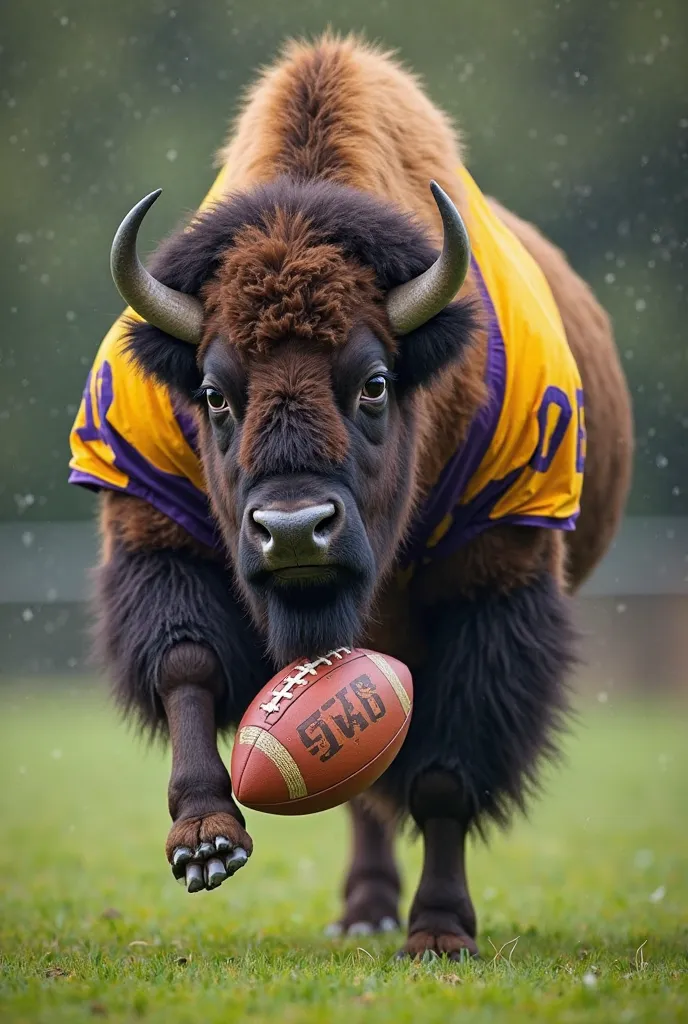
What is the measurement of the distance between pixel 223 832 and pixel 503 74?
20.8 metres

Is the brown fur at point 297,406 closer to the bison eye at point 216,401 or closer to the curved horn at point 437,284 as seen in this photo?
the bison eye at point 216,401

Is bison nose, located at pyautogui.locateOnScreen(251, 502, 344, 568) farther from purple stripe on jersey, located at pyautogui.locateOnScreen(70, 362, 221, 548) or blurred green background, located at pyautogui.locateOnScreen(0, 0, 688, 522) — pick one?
blurred green background, located at pyautogui.locateOnScreen(0, 0, 688, 522)

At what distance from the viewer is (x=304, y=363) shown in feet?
15.5

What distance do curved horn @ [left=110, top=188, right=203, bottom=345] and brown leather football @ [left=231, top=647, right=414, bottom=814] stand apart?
1.09m

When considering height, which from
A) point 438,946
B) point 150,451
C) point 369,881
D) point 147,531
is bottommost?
point 369,881

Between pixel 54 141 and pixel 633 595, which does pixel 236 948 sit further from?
pixel 54 141

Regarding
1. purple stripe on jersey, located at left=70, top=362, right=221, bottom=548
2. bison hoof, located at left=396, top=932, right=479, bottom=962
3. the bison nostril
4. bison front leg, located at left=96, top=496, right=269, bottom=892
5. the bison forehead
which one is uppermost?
the bison forehead

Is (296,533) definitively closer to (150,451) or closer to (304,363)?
(304,363)

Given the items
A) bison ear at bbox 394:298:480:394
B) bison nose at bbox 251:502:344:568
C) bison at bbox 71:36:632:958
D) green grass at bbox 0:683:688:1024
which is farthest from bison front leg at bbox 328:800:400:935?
bison nose at bbox 251:502:344:568

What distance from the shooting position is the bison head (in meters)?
4.59

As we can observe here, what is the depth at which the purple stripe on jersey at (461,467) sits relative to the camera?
555cm

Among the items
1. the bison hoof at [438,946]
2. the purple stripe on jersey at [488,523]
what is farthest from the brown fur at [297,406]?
the bison hoof at [438,946]

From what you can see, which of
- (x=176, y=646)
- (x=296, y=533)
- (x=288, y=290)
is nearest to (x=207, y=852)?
(x=176, y=646)

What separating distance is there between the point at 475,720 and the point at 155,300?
1.74 meters
